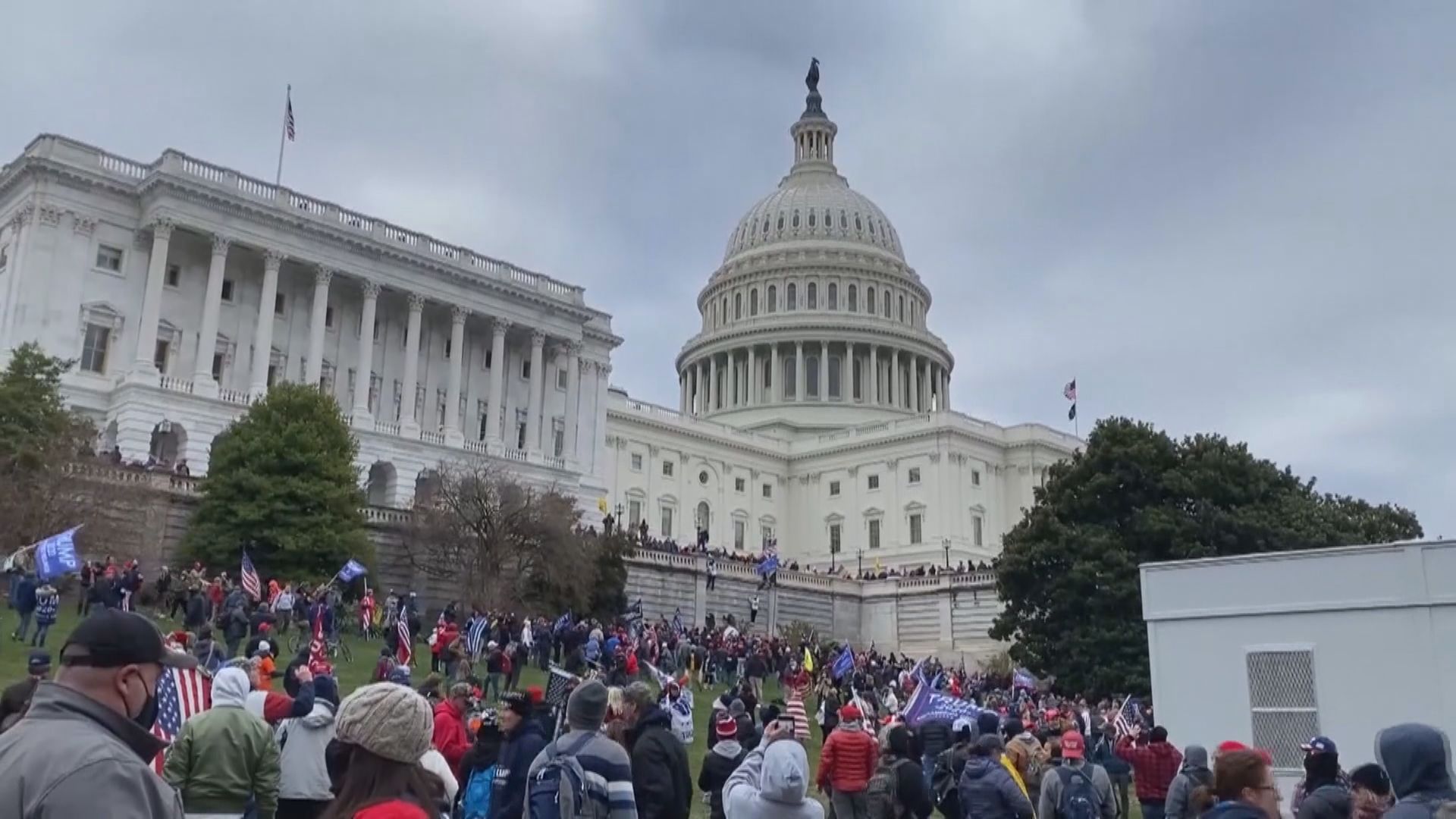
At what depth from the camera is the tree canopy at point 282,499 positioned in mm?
44250

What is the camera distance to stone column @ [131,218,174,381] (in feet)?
187

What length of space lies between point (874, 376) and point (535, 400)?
52.3 meters

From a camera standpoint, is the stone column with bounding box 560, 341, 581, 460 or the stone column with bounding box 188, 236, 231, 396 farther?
the stone column with bounding box 560, 341, 581, 460

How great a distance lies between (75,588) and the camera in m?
36.4

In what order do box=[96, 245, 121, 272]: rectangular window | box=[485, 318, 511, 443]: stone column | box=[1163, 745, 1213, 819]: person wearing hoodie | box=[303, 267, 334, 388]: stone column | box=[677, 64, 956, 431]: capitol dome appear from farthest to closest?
box=[677, 64, 956, 431]: capitol dome < box=[485, 318, 511, 443]: stone column < box=[303, 267, 334, 388]: stone column < box=[96, 245, 121, 272]: rectangular window < box=[1163, 745, 1213, 819]: person wearing hoodie

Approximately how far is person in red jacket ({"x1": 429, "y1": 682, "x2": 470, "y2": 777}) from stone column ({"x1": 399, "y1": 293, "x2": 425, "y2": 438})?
5450cm

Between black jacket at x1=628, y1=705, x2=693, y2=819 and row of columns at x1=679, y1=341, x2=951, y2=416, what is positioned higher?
row of columns at x1=679, y1=341, x2=951, y2=416

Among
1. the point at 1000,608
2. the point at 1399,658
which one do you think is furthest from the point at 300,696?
the point at 1000,608

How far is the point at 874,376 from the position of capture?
118m

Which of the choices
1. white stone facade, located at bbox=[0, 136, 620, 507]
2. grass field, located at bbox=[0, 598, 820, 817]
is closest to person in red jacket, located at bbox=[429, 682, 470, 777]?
grass field, located at bbox=[0, 598, 820, 817]

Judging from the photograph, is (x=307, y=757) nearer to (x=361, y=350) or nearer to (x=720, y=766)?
(x=720, y=766)

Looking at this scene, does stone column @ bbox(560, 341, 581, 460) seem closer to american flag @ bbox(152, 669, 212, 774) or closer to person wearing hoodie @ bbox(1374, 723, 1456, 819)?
american flag @ bbox(152, 669, 212, 774)

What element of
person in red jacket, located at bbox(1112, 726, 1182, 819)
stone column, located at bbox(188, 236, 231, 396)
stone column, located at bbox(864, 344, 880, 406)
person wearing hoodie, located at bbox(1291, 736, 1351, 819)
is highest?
stone column, located at bbox(864, 344, 880, 406)

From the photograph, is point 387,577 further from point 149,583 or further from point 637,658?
point 637,658
